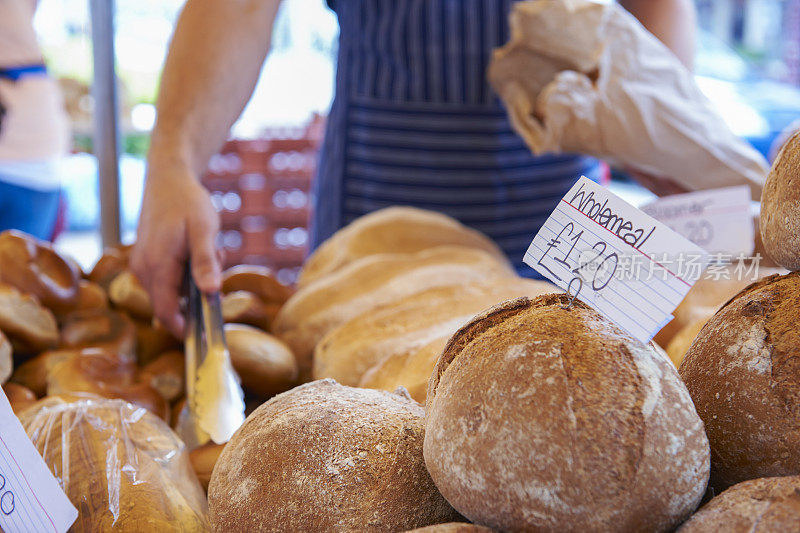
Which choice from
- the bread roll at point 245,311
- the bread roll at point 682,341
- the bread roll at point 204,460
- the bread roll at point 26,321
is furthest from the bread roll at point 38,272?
the bread roll at point 682,341

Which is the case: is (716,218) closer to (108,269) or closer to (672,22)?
(672,22)

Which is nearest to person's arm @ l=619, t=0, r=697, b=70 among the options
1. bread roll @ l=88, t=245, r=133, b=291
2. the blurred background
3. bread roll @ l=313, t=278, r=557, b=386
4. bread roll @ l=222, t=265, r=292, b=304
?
bread roll @ l=313, t=278, r=557, b=386

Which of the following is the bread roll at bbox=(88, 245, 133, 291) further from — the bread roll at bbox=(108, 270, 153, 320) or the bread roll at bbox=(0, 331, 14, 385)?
the bread roll at bbox=(0, 331, 14, 385)

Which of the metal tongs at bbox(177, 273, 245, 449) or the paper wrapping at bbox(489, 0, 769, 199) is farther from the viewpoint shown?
the paper wrapping at bbox(489, 0, 769, 199)

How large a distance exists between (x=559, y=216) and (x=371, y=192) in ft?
4.56

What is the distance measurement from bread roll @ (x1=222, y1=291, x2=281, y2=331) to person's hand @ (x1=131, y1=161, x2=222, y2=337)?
0.29 ft

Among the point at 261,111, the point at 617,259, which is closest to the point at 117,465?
the point at 617,259

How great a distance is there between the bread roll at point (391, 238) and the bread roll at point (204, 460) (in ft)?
2.07

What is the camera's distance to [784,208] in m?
0.66

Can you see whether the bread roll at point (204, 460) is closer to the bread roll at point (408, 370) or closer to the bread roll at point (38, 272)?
the bread roll at point (408, 370)

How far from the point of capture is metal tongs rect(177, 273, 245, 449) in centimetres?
104

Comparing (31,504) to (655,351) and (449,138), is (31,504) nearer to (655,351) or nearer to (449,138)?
(655,351)

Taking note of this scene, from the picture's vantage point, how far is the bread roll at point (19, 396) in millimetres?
1022

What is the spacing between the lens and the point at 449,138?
193cm
